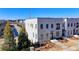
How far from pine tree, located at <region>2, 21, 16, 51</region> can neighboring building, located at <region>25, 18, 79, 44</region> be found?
221mm

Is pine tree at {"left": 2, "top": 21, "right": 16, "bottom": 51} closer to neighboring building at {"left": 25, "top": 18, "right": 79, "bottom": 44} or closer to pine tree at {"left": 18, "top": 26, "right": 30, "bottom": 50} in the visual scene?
pine tree at {"left": 18, "top": 26, "right": 30, "bottom": 50}

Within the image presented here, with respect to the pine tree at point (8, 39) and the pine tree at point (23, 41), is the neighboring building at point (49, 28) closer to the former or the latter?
the pine tree at point (23, 41)

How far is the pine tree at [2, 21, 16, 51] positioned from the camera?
2814 millimetres

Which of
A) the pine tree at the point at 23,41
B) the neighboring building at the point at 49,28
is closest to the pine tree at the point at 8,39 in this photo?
the pine tree at the point at 23,41

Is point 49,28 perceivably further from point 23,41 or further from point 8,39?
point 8,39

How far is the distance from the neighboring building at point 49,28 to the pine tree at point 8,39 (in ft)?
0.73

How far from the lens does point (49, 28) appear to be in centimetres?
285

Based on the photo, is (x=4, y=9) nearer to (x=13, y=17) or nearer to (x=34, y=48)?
(x=13, y=17)

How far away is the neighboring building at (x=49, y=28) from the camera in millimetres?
2832

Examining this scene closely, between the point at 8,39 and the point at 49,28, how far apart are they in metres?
0.55

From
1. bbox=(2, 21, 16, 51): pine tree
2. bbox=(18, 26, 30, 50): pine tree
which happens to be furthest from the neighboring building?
bbox=(2, 21, 16, 51): pine tree

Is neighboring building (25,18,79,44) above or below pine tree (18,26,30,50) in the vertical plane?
above

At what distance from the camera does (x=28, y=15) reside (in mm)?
2836
